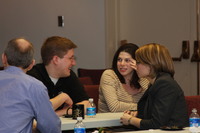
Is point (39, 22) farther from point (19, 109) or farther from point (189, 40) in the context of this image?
point (19, 109)

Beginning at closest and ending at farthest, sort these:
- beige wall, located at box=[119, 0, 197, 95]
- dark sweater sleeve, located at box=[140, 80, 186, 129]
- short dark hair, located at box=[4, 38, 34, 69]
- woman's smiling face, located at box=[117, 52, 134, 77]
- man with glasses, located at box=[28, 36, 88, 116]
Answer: short dark hair, located at box=[4, 38, 34, 69] → dark sweater sleeve, located at box=[140, 80, 186, 129] → man with glasses, located at box=[28, 36, 88, 116] → woman's smiling face, located at box=[117, 52, 134, 77] → beige wall, located at box=[119, 0, 197, 95]

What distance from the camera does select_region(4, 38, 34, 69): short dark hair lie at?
2.83m

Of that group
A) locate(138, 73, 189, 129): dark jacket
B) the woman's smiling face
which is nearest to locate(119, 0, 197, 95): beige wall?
the woman's smiling face

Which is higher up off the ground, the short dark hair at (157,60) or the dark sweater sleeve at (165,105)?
the short dark hair at (157,60)

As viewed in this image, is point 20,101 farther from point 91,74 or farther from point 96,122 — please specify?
point 91,74

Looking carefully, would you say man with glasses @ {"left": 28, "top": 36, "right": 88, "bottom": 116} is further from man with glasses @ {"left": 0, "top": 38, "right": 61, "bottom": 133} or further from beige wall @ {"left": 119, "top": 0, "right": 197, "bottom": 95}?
beige wall @ {"left": 119, "top": 0, "right": 197, "bottom": 95}

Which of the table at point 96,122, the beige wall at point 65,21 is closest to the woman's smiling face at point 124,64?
the table at point 96,122

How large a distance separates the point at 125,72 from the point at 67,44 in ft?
2.26

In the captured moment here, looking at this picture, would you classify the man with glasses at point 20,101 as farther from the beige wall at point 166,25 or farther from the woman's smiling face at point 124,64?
the beige wall at point 166,25

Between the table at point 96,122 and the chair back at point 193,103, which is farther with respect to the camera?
the chair back at point 193,103

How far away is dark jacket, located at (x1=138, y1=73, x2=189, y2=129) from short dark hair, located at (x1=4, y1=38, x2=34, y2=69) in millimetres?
1162

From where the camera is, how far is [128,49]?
466 cm

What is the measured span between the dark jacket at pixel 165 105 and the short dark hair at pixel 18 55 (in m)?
1.16

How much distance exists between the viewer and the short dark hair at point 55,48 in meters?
4.27
